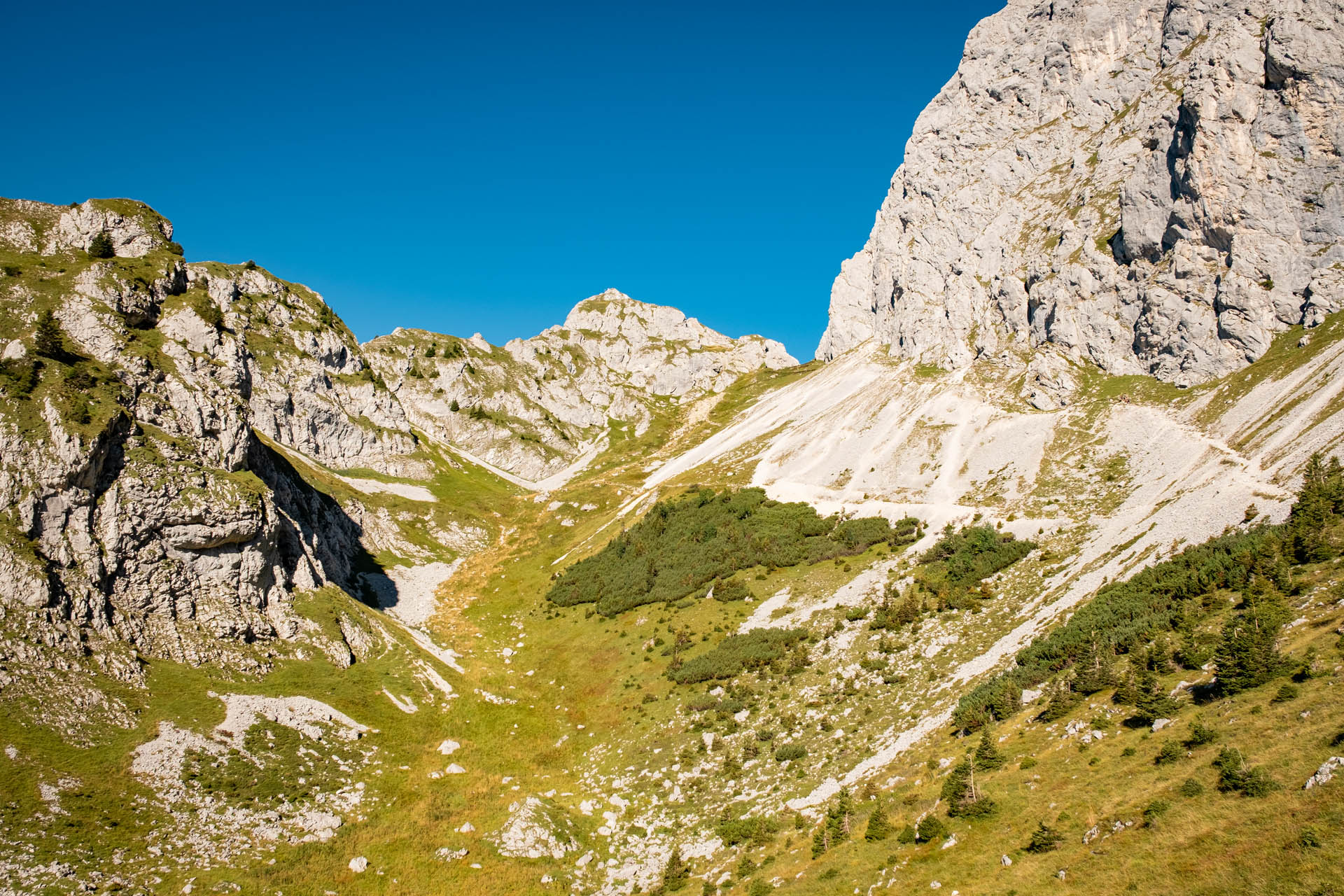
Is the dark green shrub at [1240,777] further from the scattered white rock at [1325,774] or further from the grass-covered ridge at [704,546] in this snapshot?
the grass-covered ridge at [704,546]

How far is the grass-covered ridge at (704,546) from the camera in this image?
67938 mm

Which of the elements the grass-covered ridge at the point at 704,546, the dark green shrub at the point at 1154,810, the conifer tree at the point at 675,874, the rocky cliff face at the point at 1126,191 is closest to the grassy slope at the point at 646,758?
the dark green shrub at the point at 1154,810

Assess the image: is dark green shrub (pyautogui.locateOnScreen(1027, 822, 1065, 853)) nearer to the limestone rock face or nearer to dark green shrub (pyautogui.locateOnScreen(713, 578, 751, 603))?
dark green shrub (pyautogui.locateOnScreen(713, 578, 751, 603))

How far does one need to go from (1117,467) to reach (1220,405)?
Answer: 15.5 meters

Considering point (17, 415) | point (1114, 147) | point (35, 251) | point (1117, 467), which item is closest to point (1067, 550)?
point (1117, 467)

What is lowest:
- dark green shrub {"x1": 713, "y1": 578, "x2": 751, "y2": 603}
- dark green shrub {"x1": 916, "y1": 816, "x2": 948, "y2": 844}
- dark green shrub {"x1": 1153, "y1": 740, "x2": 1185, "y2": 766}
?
dark green shrub {"x1": 1153, "y1": 740, "x2": 1185, "y2": 766}

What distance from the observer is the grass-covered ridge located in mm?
67938

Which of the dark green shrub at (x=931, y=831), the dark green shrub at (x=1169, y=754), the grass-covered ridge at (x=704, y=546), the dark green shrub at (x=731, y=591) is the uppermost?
the grass-covered ridge at (x=704, y=546)

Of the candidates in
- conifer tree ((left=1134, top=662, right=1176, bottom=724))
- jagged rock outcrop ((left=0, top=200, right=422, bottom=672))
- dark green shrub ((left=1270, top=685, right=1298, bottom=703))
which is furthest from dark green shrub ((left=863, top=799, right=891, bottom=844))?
jagged rock outcrop ((left=0, top=200, right=422, bottom=672))

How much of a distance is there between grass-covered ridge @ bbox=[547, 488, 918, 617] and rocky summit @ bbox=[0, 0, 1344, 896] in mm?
682

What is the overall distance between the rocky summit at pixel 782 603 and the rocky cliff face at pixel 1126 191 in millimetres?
712

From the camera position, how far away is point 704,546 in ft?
251

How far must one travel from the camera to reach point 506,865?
32.8m

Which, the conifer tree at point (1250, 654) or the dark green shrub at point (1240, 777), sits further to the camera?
the conifer tree at point (1250, 654)
